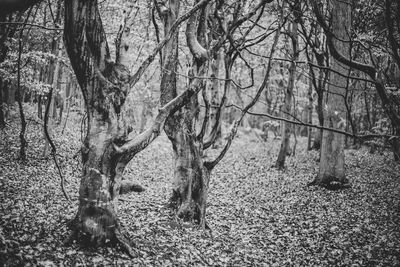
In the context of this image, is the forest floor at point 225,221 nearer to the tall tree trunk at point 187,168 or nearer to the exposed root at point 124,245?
the exposed root at point 124,245

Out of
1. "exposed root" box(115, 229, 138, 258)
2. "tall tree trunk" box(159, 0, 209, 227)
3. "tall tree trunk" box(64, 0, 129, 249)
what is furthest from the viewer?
"tall tree trunk" box(159, 0, 209, 227)

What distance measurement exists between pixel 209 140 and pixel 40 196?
16.3 ft

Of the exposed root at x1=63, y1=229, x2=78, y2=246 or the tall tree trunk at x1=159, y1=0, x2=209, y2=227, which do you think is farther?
the tall tree trunk at x1=159, y1=0, x2=209, y2=227

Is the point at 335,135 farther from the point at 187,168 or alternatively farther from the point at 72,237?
the point at 72,237

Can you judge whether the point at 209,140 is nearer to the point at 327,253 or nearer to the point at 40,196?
the point at 327,253

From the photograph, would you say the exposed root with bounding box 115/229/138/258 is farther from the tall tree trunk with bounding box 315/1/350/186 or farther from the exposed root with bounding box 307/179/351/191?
the tall tree trunk with bounding box 315/1/350/186

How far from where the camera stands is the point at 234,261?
6.13 m

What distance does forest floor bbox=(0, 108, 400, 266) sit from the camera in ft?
17.2

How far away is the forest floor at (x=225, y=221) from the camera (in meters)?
5.25

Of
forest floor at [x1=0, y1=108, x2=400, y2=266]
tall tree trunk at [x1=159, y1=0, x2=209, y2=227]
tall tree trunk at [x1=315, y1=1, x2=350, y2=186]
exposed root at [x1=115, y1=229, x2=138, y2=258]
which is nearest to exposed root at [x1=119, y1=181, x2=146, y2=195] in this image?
forest floor at [x1=0, y1=108, x2=400, y2=266]

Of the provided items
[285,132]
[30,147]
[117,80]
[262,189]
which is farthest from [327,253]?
[30,147]

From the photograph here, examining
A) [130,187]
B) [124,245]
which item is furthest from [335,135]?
[124,245]

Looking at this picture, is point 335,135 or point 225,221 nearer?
point 225,221

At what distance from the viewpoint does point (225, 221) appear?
841cm
